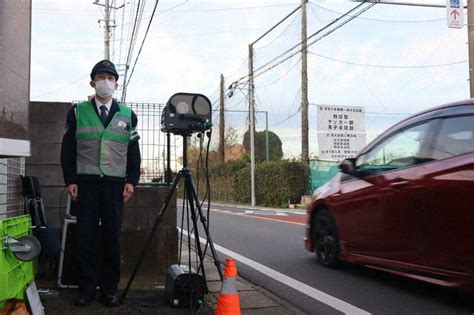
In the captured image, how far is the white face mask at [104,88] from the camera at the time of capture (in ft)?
13.6

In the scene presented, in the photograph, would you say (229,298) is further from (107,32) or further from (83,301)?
(107,32)

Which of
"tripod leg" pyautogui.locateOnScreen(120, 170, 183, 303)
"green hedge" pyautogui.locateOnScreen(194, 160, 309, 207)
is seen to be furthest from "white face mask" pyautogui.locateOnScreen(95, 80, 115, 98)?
"green hedge" pyautogui.locateOnScreen(194, 160, 309, 207)

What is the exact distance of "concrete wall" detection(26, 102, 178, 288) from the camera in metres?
4.89

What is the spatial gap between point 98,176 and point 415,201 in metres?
2.82

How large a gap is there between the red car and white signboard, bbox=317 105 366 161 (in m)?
17.4

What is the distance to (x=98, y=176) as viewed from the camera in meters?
4.04

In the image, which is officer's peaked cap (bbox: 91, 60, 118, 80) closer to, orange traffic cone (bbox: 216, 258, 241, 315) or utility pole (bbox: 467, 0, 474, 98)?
orange traffic cone (bbox: 216, 258, 241, 315)

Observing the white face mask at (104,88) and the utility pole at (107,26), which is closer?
the white face mask at (104,88)

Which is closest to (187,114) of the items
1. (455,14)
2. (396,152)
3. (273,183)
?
(396,152)

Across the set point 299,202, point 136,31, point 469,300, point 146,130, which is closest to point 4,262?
point 146,130

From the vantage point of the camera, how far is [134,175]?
4.25 m

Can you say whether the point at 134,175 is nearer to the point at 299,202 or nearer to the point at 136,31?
the point at 136,31

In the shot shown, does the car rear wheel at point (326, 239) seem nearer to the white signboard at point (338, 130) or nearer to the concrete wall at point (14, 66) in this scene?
the concrete wall at point (14, 66)

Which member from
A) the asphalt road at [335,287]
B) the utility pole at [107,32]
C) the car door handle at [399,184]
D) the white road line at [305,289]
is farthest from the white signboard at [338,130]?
the car door handle at [399,184]
